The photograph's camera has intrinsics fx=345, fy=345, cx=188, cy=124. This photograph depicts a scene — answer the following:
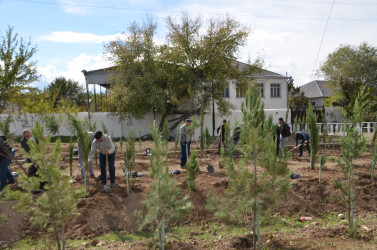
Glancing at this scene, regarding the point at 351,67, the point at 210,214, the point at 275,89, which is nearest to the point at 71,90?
the point at 275,89

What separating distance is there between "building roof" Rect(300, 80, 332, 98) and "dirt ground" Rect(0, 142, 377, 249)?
33421 millimetres

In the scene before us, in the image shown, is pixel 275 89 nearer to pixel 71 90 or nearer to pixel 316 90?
pixel 316 90

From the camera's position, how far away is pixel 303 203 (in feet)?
24.8

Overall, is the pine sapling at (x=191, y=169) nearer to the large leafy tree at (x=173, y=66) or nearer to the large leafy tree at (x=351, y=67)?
the large leafy tree at (x=173, y=66)

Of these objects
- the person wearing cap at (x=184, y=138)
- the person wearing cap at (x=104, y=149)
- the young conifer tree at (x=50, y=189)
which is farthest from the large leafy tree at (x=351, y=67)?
the young conifer tree at (x=50, y=189)

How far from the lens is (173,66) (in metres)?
19.5

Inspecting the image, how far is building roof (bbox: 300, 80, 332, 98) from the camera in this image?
133ft

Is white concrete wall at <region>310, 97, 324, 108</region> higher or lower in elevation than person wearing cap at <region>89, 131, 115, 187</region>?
higher

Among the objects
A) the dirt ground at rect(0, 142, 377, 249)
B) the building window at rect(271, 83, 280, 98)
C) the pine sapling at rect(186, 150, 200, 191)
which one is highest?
the building window at rect(271, 83, 280, 98)

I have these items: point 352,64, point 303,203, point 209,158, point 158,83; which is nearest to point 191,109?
point 158,83

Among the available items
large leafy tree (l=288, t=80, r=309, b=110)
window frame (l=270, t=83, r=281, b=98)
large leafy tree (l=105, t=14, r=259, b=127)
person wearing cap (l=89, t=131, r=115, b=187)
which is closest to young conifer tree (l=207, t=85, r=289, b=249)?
person wearing cap (l=89, t=131, r=115, b=187)

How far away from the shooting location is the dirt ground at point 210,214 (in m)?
5.49

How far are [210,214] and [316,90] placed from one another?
38600 millimetres

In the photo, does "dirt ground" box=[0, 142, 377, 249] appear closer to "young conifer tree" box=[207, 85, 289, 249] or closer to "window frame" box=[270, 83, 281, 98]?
"young conifer tree" box=[207, 85, 289, 249]
